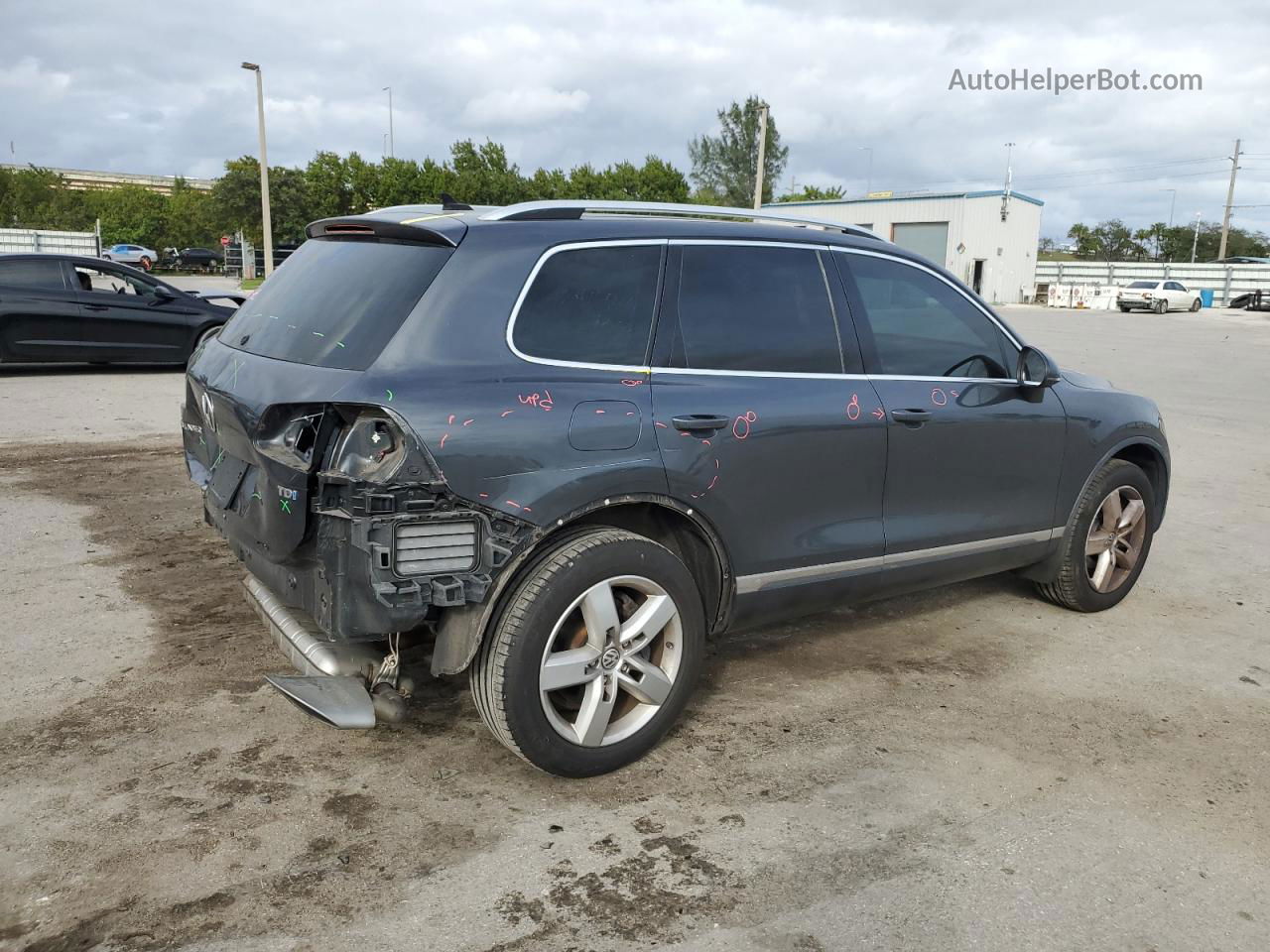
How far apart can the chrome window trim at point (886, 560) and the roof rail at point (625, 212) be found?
52.7 inches

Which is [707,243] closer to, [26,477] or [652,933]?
[652,933]

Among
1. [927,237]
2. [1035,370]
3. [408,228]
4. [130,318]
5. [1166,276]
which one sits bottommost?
[130,318]

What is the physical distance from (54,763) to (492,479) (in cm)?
179

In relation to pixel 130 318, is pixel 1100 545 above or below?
below

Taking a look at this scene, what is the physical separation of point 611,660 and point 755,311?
4.62ft

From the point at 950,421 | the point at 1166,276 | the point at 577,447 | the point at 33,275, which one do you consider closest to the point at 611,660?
the point at 577,447

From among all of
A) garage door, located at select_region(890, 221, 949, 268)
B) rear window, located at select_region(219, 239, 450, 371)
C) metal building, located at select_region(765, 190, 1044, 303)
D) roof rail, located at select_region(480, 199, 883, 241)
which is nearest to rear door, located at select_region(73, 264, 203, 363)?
rear window, located at select_region(219, 239, 450, 371)

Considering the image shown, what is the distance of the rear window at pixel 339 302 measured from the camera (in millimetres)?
3311

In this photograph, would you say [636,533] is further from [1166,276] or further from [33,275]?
[1166,276]

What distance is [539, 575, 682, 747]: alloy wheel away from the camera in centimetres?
337

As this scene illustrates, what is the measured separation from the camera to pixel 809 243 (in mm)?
4160

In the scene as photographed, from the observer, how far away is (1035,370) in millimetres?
4680

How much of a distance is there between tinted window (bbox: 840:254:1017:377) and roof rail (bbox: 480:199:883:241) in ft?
0.70

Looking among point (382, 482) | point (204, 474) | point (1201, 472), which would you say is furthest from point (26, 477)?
point (1201, 472)
